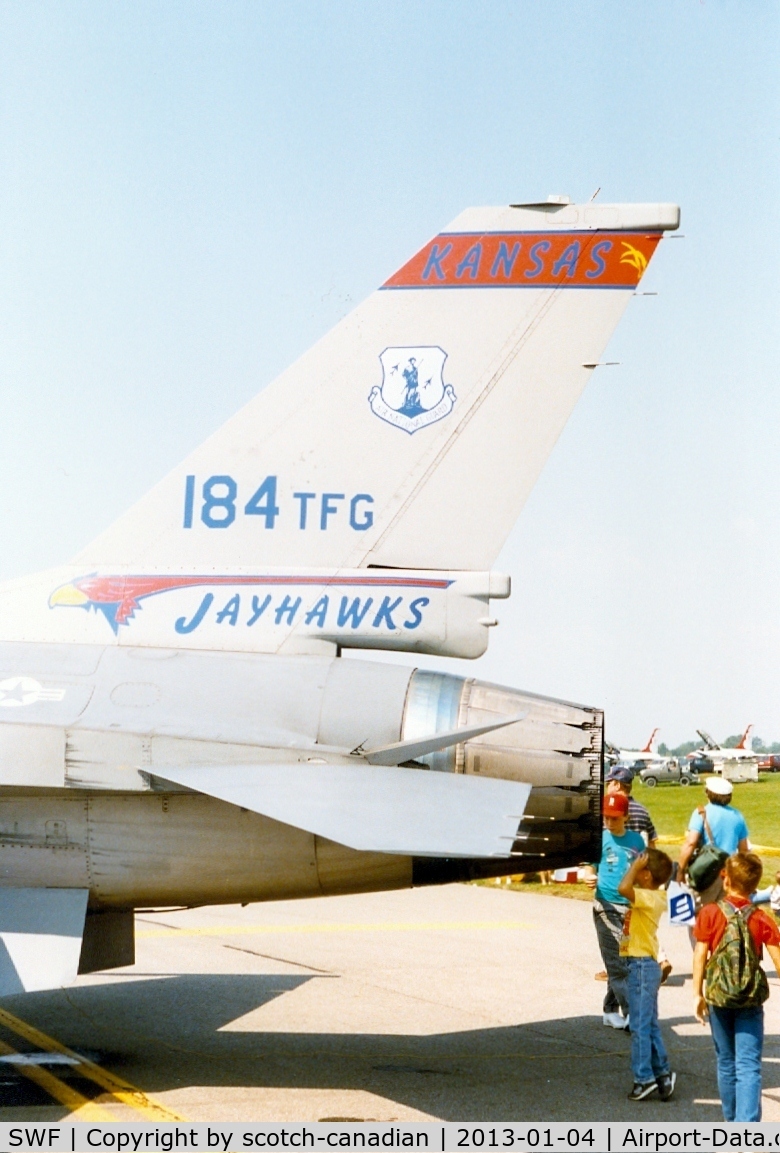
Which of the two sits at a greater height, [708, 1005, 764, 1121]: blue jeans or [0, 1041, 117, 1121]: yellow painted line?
[708, 1005, 764, 1121]: blue jeans

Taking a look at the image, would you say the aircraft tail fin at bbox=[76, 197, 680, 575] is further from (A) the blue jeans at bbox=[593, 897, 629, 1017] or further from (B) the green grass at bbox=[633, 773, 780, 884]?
(B) the green grass at bbox=[633, 773, 780, 884]

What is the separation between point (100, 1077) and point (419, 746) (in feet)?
9.25

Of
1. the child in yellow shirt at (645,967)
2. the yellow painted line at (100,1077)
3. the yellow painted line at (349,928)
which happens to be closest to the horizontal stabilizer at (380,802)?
the child in yellow shirt at (645,967)

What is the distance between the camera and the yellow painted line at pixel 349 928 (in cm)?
1326

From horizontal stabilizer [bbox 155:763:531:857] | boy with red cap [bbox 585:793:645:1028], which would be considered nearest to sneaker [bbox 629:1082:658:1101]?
boy with red cap [bbox 585:793:645:1028]

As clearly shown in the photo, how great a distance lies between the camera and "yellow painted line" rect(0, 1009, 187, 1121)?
6.39m

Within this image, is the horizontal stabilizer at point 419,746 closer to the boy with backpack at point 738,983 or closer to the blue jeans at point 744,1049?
the boy with backpack at point 738,983

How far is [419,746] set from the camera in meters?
6.50

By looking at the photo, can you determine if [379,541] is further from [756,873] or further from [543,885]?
[543,885]

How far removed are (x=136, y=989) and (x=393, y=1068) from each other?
3.58 meters

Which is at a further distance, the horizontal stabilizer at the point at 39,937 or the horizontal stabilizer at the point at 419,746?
the horizontal stabilizer at the point at 39,937

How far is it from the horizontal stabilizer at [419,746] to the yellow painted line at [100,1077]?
2079mm

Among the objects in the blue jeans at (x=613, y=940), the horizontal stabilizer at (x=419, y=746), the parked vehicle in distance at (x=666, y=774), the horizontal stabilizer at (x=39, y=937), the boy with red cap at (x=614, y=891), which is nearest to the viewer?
the horizontal stabilizer at (x=419, y=746)

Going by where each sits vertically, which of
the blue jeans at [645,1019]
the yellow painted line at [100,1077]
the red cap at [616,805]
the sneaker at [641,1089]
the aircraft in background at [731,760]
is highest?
the red cap at [616,805]
